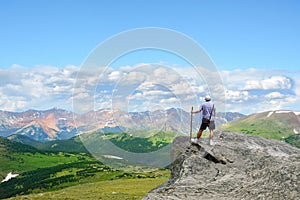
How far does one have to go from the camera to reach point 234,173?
62.1 ft

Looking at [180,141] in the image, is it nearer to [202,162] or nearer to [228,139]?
[228,139]

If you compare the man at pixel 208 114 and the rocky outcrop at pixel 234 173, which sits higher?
the man at pixel 208 114

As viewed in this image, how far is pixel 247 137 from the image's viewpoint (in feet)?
93.8

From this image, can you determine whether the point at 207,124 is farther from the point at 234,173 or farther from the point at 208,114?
the point at 234,173

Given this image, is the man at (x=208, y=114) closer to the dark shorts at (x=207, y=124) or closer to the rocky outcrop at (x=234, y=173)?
the dark shorts at (x=207, y=124)

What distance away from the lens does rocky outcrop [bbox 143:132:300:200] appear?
13859mm

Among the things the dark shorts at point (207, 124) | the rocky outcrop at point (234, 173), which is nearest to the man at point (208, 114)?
the dark shorts at point (207, 124)

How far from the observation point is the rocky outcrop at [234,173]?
1386cm

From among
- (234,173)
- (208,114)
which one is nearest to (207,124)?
(208,114)

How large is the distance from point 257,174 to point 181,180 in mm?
4858

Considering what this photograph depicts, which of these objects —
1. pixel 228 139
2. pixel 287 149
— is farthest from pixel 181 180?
pixel 287 149

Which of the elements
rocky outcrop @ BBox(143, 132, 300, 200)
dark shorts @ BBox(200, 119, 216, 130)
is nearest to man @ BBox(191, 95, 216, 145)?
dark shorts @ BBox(200, 119, 216, 130)

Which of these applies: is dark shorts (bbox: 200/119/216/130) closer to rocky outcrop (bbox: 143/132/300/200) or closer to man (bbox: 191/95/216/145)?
man (bbox: 191/95/216/145)

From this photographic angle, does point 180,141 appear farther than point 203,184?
Yes
